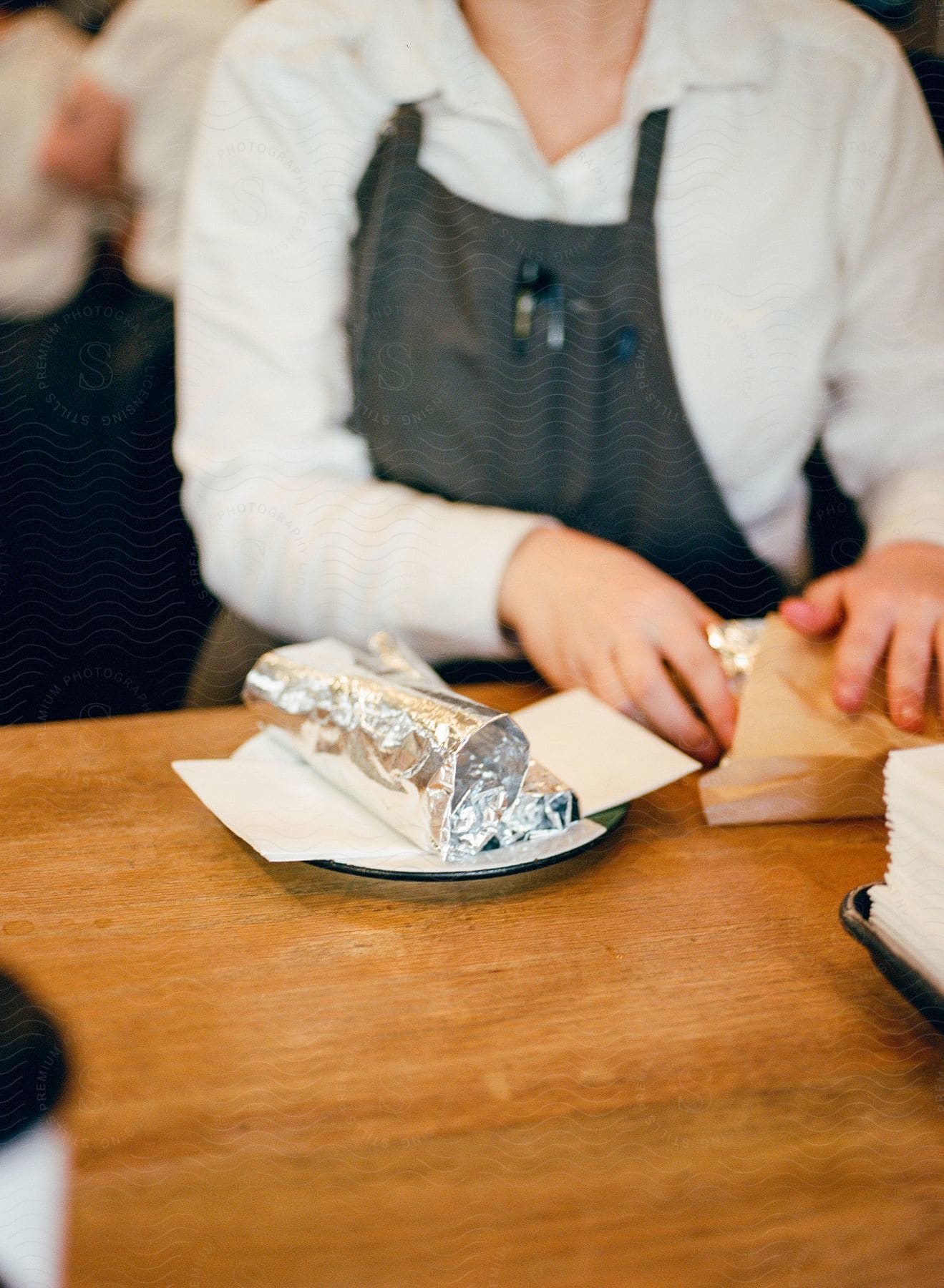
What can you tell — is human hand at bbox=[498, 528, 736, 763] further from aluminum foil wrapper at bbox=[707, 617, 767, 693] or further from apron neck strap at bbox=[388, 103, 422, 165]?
apron neck strap at bbox=[388, 103, 422, 165]

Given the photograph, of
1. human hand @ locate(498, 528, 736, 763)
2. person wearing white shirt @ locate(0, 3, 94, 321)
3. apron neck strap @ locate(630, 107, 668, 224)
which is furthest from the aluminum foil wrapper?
person wearing white shirt @ locate(0, 3, 94, 321)

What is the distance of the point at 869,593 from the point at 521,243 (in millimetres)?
270

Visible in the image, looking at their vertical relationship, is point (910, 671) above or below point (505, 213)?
below

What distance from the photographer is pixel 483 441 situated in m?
0.55

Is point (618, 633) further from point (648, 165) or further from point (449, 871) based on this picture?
point (648, 165)

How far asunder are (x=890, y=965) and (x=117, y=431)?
0.45m

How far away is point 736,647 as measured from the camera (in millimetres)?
414

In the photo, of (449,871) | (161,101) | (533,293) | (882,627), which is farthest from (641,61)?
(449,871)

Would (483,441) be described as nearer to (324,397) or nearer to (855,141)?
(324,397)

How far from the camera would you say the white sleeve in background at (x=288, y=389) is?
511 millimetres

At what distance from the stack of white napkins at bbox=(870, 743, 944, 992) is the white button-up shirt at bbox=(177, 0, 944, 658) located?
0.28 meters

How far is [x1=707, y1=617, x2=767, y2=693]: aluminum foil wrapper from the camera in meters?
0.41

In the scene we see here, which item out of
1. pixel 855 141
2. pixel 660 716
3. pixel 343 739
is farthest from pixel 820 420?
pixel 343 739

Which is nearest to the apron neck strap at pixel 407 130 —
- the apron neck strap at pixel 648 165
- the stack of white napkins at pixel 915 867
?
the apron neck strap at pixel 648 165
